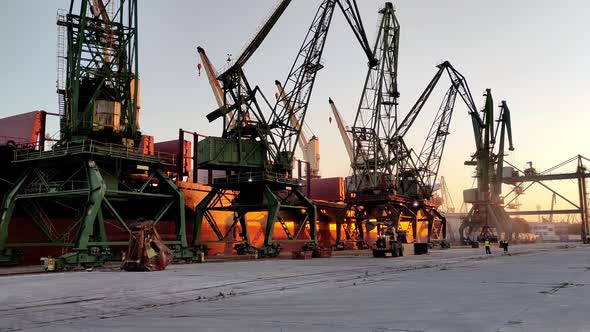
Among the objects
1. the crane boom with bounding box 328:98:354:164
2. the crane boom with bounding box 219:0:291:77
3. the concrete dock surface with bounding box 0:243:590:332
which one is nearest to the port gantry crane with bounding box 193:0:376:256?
the crane boom with bounding box 219:0:291:77

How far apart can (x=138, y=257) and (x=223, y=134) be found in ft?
88.8

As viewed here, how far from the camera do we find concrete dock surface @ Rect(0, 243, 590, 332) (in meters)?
12.4

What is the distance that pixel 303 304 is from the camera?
1633 centimetres

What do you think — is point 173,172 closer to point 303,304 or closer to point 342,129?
point 303,304

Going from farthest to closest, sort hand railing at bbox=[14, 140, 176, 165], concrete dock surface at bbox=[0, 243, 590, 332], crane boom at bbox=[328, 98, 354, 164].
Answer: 1. crane boom at bbox=[328, 98, 354, 164]
2. hand railing at bbox=[14, 140, 176, 165]
3. concrete dock surface at bbox=[0, 243, 590, 332]

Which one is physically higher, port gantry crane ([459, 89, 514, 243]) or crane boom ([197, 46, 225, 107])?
crane boom ([197, 46, 225, 107])

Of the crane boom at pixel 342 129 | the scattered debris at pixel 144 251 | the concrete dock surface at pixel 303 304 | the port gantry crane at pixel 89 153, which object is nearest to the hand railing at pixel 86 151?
the port gantry crane at pixel 89 153

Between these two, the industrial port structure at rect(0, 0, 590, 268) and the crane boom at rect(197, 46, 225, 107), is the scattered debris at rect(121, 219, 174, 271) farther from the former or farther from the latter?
the crane boom at rect(197, 46, 225, 107)

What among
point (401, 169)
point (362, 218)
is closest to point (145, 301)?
point (362, 218)

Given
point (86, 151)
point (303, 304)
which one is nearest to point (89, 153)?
point (86, 151)

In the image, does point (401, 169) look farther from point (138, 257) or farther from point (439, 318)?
point (439, 318)

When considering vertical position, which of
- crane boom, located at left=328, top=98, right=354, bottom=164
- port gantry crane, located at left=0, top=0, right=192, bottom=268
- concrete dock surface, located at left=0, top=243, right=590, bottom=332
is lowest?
concrete dock surface, located at left=0, top=243, right=590, bottom=332

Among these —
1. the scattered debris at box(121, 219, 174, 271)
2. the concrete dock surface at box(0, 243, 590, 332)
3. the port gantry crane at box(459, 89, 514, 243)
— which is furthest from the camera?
the port gantry crane at box(459, 89, 514, 243)

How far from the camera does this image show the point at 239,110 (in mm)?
57875
